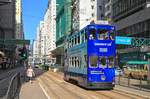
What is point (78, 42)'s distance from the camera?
33.1 metres

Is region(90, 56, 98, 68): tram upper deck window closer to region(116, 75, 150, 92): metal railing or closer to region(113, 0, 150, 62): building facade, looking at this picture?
region(116, 75, 150, 92): metal railing

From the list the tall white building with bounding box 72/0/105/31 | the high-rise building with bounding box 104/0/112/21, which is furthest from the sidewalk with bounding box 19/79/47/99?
the tall white building with bounding box 72/0/105/31

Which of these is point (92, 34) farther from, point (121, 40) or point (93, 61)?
point (121, 40)

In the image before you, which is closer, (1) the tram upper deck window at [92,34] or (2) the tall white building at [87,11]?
(1) the tram upper deck window at [92,34]

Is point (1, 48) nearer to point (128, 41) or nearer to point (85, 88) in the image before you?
point (128, 41)

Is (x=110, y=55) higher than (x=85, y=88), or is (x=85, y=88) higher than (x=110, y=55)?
(x=110, y=55)

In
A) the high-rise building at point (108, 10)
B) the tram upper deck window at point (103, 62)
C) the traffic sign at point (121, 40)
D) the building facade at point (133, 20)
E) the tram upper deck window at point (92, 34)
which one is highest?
the high-rise building at point (108, 10)

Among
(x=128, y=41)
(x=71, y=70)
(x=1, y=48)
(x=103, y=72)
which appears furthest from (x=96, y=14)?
(x=103, y=72)

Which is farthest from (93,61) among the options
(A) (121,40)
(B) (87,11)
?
(B) (87,11)

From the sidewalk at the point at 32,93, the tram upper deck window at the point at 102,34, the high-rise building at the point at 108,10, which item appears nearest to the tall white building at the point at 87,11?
the high-rise building at the point at 108,10

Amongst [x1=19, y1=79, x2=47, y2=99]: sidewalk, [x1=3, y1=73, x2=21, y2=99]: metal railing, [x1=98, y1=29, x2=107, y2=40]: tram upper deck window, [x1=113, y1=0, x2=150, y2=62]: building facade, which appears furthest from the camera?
[x1=113, y1=0, x2=150, y2=62]: building facade

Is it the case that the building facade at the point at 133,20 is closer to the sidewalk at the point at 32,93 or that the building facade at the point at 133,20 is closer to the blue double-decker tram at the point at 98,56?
the blue double-decker tram at the point at 98,56

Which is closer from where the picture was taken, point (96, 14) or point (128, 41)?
point (128, 41)

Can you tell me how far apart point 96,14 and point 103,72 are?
89136mm
